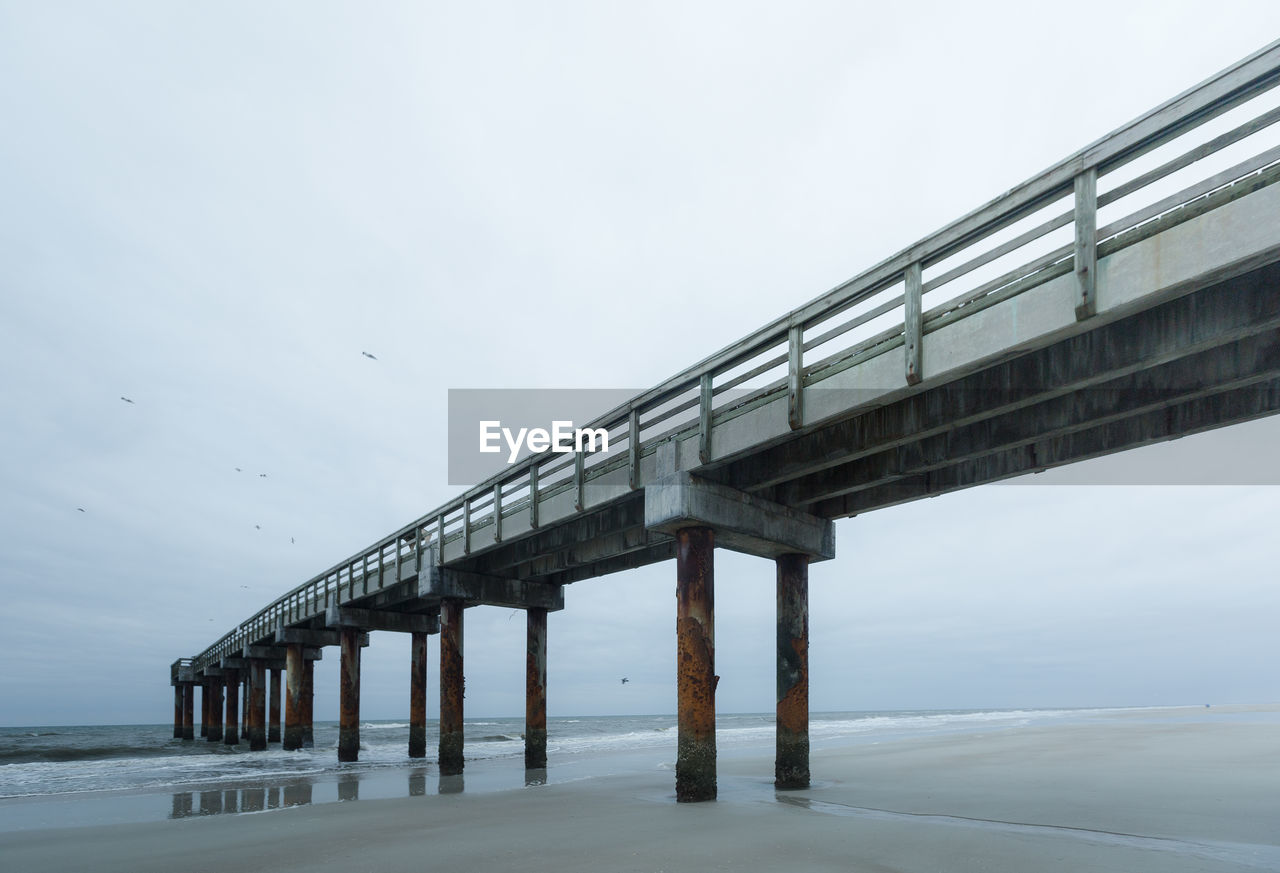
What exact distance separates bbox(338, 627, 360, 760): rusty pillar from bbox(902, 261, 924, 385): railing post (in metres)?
25.5

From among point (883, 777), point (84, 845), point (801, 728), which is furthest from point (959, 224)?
point (84, 845)

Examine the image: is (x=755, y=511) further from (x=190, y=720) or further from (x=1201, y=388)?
(x=190, y=720)

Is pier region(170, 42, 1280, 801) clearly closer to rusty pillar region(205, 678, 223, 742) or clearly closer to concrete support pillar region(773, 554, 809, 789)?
concrete support pillar region(773, 554, 809, 789)

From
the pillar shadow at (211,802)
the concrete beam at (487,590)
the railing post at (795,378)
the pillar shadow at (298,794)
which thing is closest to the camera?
the railing post at (795,378)

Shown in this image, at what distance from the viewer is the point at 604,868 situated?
8.27 m

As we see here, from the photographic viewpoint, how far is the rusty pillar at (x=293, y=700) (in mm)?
36688

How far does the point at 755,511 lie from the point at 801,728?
12.9 feet

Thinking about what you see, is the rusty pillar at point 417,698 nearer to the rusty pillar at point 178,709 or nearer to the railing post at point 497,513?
the railing post at point 497,513

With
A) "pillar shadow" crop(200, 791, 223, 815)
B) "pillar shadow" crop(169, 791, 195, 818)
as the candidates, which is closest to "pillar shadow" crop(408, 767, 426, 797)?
"pillar shadow" crop(200, 791, 223, 815)

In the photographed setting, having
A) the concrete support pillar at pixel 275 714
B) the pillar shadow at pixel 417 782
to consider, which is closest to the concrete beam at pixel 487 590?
the pillar shadow at pixel 417 782

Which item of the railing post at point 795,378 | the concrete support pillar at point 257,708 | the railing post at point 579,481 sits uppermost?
the railing post at point 795,378

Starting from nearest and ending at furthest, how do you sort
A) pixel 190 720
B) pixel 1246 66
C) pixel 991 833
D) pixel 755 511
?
1. pixel 1246 66
2. pixel 991 833
3. pixel 755 511
4. pixel 190 720

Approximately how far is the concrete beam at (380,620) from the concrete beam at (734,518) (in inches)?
724

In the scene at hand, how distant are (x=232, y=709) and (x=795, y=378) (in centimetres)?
5261
